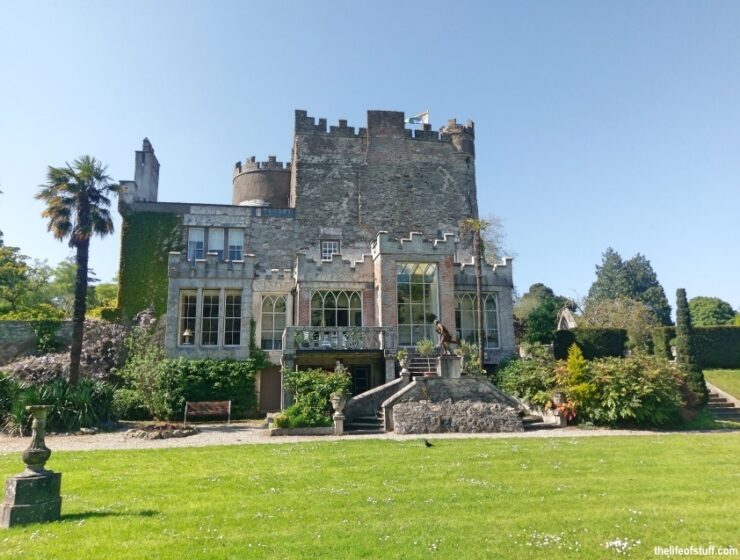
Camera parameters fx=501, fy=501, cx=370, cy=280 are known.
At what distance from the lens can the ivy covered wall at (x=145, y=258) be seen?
24.3 metres

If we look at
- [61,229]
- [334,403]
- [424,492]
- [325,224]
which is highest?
[325,224]

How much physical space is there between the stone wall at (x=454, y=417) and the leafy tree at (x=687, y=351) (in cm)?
810

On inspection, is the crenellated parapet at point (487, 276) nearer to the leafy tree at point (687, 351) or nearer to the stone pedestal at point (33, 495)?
the leafy tree at point (687, 351)

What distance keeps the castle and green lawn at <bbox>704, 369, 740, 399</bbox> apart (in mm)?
9416

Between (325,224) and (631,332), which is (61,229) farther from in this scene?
(631,332)

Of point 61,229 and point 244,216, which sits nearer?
point 61,229

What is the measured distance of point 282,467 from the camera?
31.6 feet

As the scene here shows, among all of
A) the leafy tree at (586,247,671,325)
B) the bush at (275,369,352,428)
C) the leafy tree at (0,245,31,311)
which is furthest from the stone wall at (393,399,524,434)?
the leafy tree at (586,247,671,325)

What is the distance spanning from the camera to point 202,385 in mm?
19969

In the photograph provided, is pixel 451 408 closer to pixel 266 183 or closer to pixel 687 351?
pixel 687 351

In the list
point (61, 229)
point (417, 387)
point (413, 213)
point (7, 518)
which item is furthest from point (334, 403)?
point (413, 213)

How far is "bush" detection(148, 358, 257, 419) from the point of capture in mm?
19109

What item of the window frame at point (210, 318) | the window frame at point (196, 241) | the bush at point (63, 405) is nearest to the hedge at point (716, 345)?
the window frame at point (210, 318)

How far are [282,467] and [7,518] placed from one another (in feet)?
14.9
